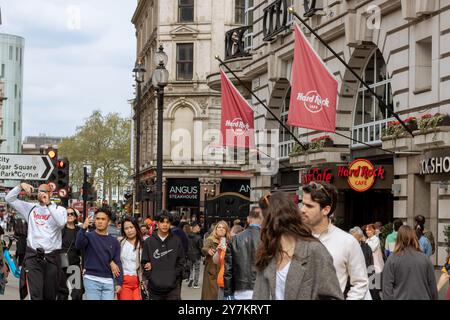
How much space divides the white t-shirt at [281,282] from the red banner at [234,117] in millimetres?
25129

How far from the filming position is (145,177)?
73.2 m

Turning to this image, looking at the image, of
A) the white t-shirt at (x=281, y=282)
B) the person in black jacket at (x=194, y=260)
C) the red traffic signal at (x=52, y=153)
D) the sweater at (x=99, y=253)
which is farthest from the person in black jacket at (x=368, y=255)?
the red traffic signal at (x=52, y=153)

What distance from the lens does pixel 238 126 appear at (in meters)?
32.0

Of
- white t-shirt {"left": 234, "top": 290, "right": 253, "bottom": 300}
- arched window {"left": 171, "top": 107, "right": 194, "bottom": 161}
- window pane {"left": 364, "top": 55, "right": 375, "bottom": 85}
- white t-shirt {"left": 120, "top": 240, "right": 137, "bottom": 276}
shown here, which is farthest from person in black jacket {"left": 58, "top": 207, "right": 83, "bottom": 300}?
arched window {"left": 171, "top": 107, "right": 194, "bottom": 161}

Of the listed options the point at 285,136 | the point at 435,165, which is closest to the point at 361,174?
Answer: the point at 435,165

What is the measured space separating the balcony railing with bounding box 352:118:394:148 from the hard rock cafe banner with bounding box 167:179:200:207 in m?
34.8

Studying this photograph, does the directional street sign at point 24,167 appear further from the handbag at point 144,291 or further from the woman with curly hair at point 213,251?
the handbag at point 144,291

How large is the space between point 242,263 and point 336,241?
3967 millimetres

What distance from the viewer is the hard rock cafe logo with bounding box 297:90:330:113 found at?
81.1ft

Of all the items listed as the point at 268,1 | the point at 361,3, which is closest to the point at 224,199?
the point at 268,1

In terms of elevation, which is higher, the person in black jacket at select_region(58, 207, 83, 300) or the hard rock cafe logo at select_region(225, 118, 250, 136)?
the hard rock cafe logo at select_region(225, 118, 250, 136)

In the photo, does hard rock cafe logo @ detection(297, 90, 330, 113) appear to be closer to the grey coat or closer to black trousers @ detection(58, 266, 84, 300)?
black trousers @ detection(58, 266, 84, 300)

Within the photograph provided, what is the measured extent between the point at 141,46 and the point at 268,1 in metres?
45.0

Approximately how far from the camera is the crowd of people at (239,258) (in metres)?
6.70
